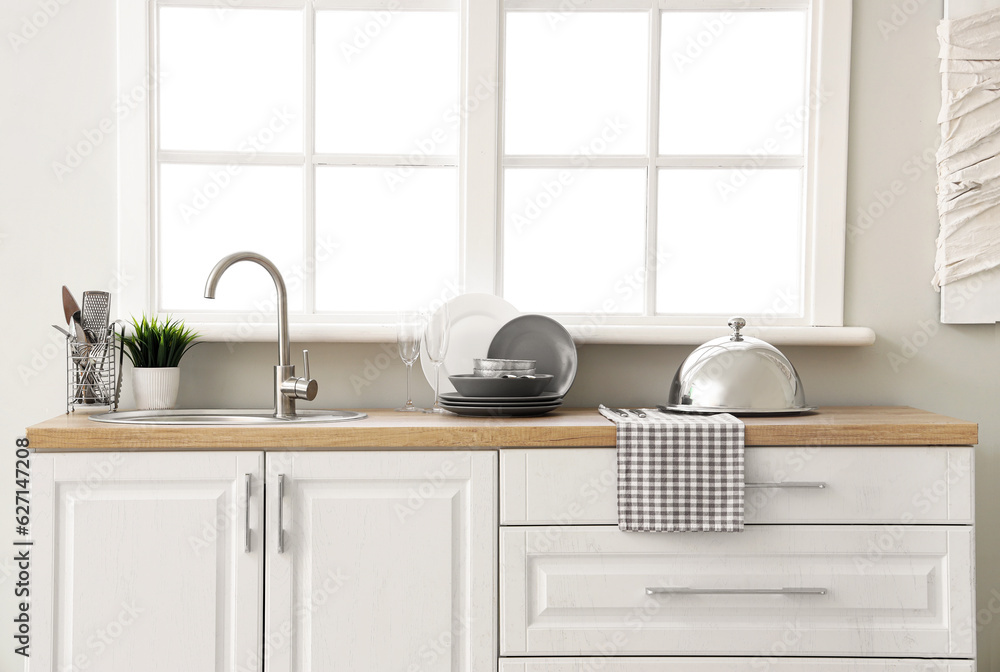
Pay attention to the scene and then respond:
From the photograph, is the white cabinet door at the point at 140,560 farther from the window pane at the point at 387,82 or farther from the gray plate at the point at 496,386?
the window pane at the point at 387,82

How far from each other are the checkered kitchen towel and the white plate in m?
0.60

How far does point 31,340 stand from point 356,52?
1298 mm

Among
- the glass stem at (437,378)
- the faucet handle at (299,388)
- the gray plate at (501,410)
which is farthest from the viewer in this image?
the glass stem at (437,378)

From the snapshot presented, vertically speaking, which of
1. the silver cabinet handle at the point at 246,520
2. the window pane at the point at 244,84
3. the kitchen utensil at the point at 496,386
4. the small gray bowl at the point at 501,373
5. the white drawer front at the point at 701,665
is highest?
the window pane at the point at 244,84

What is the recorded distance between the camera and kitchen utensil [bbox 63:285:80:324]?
1929 mm

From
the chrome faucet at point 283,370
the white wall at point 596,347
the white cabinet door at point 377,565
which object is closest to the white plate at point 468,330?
the white wall at point 596,347

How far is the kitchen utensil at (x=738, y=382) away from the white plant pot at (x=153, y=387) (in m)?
1.38

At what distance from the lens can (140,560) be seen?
160 cm

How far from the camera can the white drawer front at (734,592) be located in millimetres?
1627

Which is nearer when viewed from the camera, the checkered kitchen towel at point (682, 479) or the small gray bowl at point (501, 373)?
the checkered kitchen towel at point (682, 479)

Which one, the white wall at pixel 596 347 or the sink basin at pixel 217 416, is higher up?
the white wall at pixel 596 347

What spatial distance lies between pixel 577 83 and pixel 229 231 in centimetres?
118

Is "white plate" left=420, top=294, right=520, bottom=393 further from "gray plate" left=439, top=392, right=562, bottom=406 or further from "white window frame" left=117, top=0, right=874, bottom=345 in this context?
"gray plate" left=439, top=392, right=562, bottom=406

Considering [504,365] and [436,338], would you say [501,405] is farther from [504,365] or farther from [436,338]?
[436,338]
